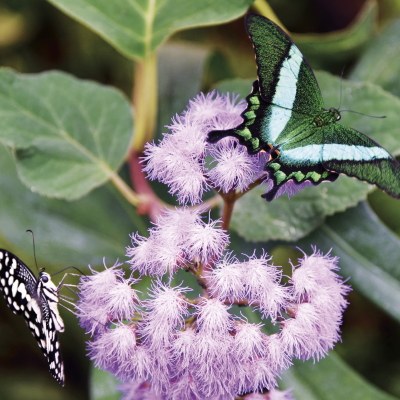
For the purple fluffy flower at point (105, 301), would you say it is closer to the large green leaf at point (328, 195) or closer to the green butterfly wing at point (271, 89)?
the green butterfly wing at point (271, 89)

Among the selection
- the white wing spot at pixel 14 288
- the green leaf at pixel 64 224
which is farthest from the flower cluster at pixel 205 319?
the green leaf at pixel 64 224

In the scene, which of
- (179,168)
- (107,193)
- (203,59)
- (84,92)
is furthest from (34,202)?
(179,168)

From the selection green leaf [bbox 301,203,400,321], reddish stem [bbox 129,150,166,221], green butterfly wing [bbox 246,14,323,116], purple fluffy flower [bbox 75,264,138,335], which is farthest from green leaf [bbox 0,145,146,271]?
green butterfly wing [bbox 246,14,323,116]

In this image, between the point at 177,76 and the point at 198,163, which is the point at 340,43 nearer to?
the point at 177,76

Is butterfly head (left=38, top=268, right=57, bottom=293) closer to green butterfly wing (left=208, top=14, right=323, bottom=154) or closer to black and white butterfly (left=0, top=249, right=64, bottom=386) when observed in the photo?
black and white butterfly (left=0, top=249, right=64, bottom=386)

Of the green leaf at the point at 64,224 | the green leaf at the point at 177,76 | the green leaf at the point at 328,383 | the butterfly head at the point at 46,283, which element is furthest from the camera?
the green leaf at the point at 177,76
